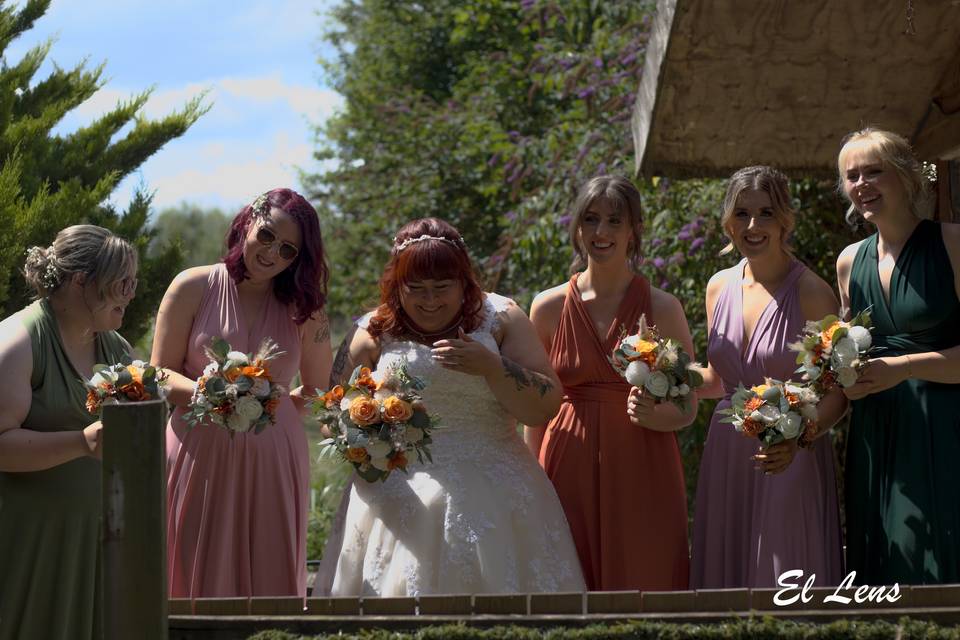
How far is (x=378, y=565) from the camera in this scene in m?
4.73

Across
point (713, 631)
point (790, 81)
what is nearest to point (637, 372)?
point (713, 631)

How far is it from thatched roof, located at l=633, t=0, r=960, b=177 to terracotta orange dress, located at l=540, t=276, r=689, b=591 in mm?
1428

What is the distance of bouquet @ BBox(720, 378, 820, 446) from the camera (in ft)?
15.6

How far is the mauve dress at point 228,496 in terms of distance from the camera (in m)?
5.27

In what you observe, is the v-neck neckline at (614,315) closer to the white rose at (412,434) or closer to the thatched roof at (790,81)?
the white rose at (412,434)

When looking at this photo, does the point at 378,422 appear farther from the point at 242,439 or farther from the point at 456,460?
the point at 242,439

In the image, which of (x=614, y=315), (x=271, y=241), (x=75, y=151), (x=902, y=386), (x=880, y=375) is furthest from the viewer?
(x=75, y=151)

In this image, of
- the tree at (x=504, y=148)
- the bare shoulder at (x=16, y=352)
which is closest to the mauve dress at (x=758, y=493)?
the bare shoulder at (x=16, y=352)

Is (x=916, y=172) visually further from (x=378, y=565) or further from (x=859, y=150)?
(x=378, y=565)

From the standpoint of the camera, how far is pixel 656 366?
4.98m

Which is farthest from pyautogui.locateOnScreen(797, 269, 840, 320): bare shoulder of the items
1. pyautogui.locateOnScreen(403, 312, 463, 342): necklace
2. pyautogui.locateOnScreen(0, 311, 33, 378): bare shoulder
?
pyautogui.locateOnScreen(0, 311, 33, 378): bare shoulder

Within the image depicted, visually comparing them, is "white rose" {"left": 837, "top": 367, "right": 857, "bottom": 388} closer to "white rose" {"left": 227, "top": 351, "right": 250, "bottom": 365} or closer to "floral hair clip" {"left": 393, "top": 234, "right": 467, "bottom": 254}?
"floral hair clip" {"left": 393, "top": 234, "right": 467, "bottom": 254}

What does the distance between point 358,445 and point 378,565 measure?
529 millimetres

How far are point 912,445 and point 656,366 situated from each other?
3.42ft
